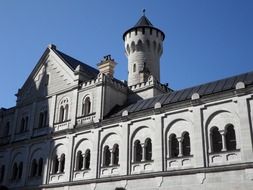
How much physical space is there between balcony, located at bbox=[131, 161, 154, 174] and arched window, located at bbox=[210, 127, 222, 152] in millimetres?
5752

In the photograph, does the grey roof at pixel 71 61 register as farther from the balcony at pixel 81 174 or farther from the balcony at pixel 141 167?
the balcony at pixel 141 167

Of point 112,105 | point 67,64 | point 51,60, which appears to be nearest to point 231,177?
point 112,105

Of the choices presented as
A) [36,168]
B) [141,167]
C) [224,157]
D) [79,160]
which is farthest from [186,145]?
[36,168]

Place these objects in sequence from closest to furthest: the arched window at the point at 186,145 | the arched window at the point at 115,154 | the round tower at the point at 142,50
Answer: the arched window at the point at 186,145 → the arched window at the point at 115,154 → the round tower at the point at 142,50

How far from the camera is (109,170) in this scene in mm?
32312

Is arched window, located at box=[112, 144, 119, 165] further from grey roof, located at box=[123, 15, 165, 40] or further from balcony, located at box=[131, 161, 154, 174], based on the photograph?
grey roof, located at box=[123, 15, 165, 40]

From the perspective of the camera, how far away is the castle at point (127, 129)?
1035 inches

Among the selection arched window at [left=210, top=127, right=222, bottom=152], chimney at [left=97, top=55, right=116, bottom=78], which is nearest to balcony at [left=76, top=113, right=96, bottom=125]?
chimney at [left=97, top=55, right=116, bottom=78]

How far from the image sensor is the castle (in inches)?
1035

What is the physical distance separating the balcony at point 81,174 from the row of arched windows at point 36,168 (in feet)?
20.3

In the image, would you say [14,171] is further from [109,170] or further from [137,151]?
[137,151]

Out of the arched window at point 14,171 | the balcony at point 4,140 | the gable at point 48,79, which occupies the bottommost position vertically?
the arched window at point 14,171

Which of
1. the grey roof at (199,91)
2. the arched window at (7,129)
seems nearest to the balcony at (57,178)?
the grey roof at (199,91)

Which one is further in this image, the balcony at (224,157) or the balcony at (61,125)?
the balcony at (61,125)
